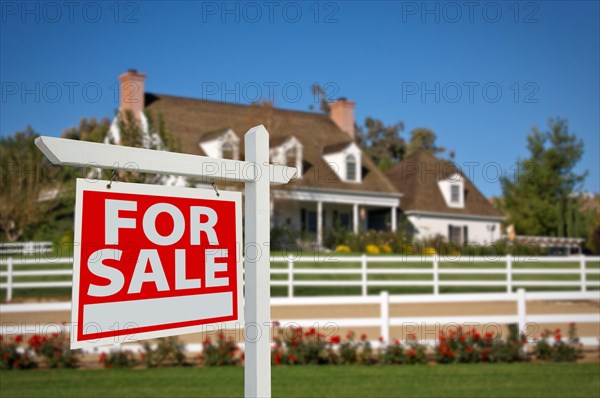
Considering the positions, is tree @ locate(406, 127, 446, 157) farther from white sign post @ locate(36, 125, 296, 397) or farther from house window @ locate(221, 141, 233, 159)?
white sign post @ locate(36, 125, 296, 397)

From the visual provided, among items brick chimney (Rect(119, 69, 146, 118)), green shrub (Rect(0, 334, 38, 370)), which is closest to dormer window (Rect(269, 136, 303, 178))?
brick chimney (Rect(119, 69, 146, 118))

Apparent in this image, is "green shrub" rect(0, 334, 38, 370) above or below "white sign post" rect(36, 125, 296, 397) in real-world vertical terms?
below

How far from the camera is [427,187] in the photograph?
37906mm

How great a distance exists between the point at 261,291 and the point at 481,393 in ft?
18.5

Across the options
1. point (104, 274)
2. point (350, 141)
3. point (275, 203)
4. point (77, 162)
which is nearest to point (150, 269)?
point (104, 274)

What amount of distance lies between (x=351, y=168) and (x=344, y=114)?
4.88 meters

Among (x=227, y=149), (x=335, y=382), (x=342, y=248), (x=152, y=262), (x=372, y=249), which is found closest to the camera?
(x=152, y=262)

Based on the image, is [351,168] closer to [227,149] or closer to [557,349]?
[227,149]

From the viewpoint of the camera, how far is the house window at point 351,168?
33188 mm

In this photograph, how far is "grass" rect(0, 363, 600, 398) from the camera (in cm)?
773

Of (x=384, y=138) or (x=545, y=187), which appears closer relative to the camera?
(x=545, y=187)

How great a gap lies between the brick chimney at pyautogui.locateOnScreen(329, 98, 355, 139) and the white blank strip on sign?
34293 mm

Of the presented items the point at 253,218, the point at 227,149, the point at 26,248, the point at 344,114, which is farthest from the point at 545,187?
the point at 253,218

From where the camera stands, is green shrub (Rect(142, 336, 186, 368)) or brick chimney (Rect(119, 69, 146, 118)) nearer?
green shrub (Rect(142, 336, 186, 368))
